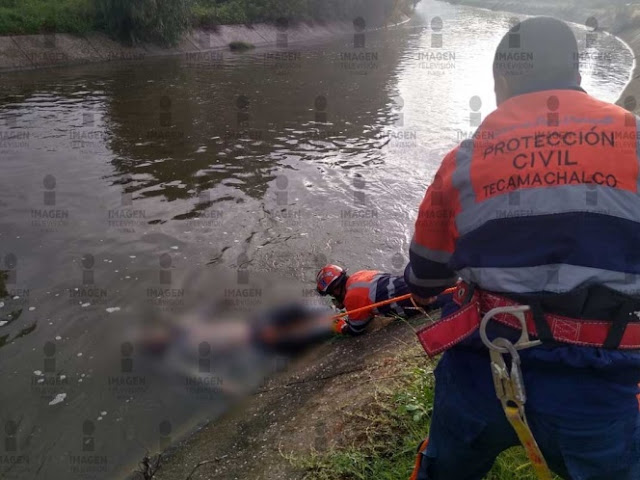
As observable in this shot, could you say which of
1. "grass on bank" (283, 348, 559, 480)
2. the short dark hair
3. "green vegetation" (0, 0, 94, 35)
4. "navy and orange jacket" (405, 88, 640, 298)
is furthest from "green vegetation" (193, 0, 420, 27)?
"navy and orange jacket" (405, 88, 640, 298)

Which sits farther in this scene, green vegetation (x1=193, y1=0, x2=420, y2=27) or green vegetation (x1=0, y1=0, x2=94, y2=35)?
green vegetation (x1=193, y1=0, x2=420, y2=27)

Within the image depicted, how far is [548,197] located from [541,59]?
2.19 feet

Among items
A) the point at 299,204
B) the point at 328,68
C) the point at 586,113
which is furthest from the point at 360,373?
the point at 328,68

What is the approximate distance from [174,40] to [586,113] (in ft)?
90.0

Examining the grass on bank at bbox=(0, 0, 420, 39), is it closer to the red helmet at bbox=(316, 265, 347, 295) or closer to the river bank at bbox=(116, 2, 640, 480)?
the red helmet at bbox=(316, 265, 347, 295)

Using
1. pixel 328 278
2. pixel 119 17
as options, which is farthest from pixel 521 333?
pixel 119 17

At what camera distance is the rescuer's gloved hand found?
569 centimetres

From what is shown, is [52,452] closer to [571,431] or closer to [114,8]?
[571,431]

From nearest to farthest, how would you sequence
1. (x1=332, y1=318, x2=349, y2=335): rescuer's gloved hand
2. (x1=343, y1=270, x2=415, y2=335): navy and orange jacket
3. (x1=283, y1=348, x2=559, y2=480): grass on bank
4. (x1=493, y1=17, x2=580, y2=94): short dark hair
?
1. (x1=493, y1=17, x2=580, y2=94): short dark hair
2. (x1=283, y1=348, x2=559, y2=480): grass on bank
3. (x1=343, y1=270, x2=415, y2=335): navy and orange jacket
4. (x1=332, y1=318, x2=349, y2=335): rescuer's gloved hand

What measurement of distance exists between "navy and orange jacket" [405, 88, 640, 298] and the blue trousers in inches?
18.8

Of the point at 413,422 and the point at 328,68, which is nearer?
the point at 413,422

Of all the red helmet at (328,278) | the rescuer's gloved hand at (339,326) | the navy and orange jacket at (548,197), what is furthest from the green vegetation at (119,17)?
the navy and orange jacket at (548,197)

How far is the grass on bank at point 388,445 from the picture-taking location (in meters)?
2.99

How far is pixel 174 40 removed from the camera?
2609 centimetres
